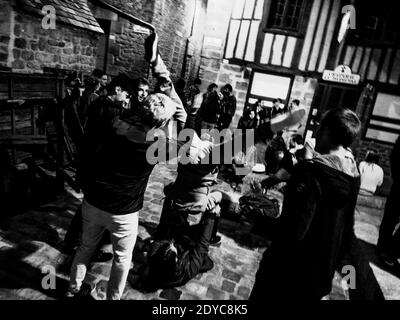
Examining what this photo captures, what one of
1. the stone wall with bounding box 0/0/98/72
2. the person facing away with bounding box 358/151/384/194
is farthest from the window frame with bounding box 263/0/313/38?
the stone wall with bounding box 0/0/98/72

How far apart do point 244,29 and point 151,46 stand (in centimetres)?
930

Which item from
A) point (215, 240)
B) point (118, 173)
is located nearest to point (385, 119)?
point (215, 240)

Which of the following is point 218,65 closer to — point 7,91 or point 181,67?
point 181,67

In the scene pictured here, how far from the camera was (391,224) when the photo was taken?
4.16 m

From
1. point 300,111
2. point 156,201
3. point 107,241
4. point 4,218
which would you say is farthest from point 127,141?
point 156,201

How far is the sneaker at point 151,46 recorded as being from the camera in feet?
10.4

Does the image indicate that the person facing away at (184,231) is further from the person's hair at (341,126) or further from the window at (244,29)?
the window at (244,29)

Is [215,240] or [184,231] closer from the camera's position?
[184,231]

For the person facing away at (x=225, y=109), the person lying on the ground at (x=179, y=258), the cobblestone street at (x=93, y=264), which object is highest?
the person facing away at (x=225, y=109)

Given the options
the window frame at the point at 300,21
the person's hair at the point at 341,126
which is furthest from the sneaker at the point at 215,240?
the window frame at the point at 300,21

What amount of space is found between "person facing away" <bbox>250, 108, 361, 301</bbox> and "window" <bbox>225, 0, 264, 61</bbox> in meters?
9.98

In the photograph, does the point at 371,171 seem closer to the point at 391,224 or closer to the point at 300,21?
the point at 391,224

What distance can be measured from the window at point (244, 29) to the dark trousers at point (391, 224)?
8.59m

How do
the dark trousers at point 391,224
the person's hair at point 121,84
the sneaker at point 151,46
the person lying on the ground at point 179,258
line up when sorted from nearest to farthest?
the sneaker at point 151,46 → the person lying on the ground at point 179,258 → the dark trousers at point 391,224 → the person's hair at point 121,84
